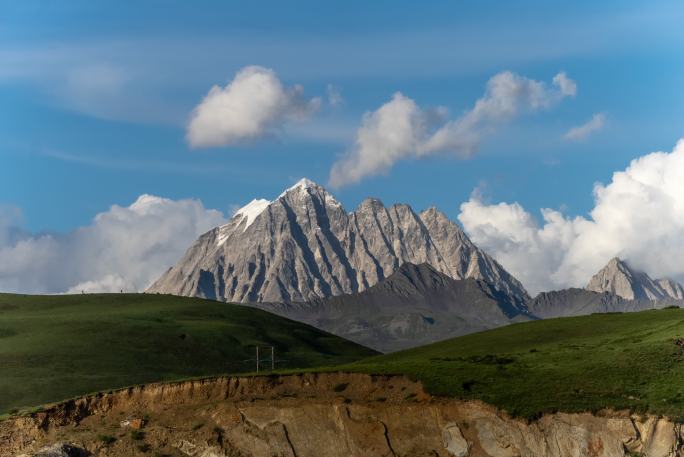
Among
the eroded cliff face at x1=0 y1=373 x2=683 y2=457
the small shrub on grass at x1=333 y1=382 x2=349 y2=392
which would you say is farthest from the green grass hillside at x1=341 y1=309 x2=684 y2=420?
the small shrub on grass at x1=333 y1=382 x2=349 y2=392

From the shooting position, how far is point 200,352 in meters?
197

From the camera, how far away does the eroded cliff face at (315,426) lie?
74062mm

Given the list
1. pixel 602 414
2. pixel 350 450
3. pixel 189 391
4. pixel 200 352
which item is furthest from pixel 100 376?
pixel 602 414

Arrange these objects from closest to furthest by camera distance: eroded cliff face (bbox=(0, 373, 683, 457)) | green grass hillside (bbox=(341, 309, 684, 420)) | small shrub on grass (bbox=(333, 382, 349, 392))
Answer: eroded cliff face (bbox=(0, 373, 683, 457))
green grass hillside (bbox=(341, 309, 684, 420))
small shrub on grass (bbox=(333, 382, 349, 392))

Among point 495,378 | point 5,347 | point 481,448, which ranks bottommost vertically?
point 481,448

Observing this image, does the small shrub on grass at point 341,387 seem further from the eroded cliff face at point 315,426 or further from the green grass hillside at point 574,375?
the green grass hillside at point 574,375

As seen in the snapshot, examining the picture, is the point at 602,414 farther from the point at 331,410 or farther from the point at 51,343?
the point at 51,343

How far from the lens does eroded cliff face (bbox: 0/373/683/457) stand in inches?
2916

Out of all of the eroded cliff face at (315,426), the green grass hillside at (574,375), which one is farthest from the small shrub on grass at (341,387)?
the green grass hillside at (574,375)

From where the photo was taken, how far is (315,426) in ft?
251

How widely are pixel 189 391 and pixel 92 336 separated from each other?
112928 millimetres

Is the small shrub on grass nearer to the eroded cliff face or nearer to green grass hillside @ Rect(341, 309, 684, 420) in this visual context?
the eroded cliff face

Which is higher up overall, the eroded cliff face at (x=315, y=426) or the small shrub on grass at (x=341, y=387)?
the small shrub on grass at (x=341, y=387)

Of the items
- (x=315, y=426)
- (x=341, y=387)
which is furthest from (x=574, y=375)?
(x=315, y=426)
